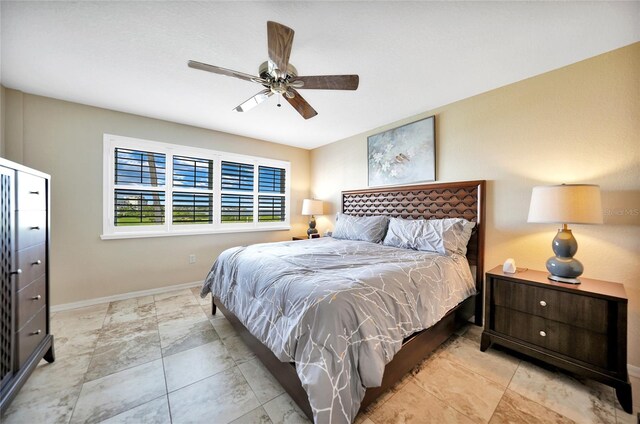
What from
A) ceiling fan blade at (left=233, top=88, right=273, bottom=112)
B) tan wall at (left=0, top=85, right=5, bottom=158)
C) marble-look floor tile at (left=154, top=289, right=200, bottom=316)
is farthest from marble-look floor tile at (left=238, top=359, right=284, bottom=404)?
tan wall at (left=0, top=85, right=5, bottom=158)

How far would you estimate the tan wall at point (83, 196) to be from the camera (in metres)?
2.59

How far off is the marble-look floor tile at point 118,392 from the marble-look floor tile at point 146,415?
1.5 inches

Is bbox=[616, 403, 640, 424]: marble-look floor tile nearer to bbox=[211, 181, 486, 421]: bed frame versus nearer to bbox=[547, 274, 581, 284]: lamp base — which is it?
bbox=[547, 274, 581, 284]: lamp base

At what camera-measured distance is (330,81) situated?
5.64ft

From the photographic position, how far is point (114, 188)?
3045mm

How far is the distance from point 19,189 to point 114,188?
184 cm

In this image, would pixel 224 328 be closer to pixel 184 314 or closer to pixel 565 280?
pixel 184 314

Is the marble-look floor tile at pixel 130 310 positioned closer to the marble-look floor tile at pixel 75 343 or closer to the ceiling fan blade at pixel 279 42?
the marble-look floor tile at pixel 75 343

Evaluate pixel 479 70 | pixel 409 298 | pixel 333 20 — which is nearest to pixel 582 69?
pixel 479 70

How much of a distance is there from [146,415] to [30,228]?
139cm

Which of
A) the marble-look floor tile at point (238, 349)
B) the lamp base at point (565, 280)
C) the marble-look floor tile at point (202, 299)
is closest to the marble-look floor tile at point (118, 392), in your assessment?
the marble-look floor tile at point (238, 349)

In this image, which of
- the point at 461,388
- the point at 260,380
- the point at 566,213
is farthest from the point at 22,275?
the point at 566,213

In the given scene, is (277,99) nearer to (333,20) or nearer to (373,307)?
(333,20)

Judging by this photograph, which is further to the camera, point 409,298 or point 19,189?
point 409,298
